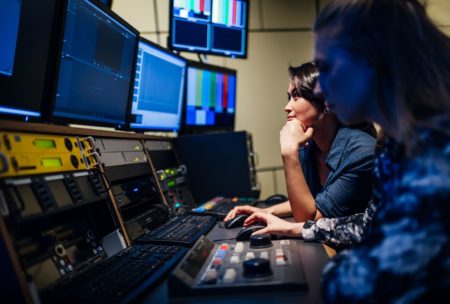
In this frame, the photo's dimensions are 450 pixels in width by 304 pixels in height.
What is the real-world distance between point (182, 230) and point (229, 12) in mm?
1675

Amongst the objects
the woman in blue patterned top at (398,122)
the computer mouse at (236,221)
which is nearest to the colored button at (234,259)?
the woman in blue patterned top at (398,122)

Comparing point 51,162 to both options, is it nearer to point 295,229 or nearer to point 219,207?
point 295,229

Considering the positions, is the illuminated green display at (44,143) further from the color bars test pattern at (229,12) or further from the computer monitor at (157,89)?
the color bars test pattern at (229,12)

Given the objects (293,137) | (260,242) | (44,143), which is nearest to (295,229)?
(260,242)

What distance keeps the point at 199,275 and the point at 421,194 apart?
47 centimetres

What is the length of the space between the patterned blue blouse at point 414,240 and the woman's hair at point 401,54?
0.20 ft

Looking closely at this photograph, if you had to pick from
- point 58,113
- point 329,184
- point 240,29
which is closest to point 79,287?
point 58,113

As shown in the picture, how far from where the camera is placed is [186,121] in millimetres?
2217

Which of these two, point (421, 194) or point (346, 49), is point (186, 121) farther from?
point (421, 194)

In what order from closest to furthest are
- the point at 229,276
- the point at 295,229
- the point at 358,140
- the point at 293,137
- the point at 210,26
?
the point at 229,276, the point at 295,229, the point at 358,140, the point at 293,137, the point at 210,26

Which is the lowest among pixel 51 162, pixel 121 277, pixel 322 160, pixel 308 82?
pixel 121 277

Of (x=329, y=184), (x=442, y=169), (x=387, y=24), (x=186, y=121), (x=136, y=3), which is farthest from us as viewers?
(x=136, y=3)

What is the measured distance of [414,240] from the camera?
21.1 inches

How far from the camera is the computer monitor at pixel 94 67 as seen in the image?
1.12 meters
